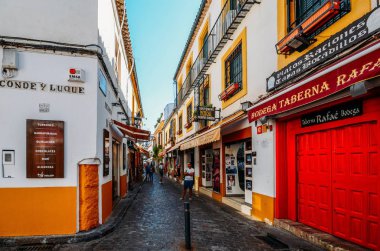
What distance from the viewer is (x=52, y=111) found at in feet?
23.0

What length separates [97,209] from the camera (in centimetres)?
734

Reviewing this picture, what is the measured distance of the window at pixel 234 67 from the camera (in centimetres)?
1082

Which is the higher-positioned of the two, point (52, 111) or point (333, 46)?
point (333, 46)

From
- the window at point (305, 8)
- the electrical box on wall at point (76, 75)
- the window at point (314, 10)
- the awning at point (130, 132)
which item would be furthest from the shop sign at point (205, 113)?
the electrical box on wall at point (76, 75)

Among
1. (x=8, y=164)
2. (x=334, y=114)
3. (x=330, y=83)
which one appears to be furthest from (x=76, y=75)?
(x=334, y=114)

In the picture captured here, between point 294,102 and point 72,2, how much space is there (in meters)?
5.79

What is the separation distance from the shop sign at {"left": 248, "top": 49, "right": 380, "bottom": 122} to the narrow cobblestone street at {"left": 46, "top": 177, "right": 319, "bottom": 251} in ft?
9.33

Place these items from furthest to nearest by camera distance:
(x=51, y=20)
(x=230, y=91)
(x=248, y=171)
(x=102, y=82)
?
(x=230, y=91) < (x=248, y=171) < (x=102, y=82) < (x=51, y=20)

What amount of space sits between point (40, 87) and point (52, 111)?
0.62m

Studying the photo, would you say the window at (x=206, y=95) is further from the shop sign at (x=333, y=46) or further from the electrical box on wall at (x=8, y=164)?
the electrical box on wall at (x=8, y=164)

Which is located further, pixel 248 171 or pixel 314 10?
pixel 248 171

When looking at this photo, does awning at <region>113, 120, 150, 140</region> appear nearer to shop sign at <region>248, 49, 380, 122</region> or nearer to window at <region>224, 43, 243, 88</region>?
window at <region>224, 43, 243, 88</region>

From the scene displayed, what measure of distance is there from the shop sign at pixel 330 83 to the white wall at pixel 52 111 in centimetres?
438

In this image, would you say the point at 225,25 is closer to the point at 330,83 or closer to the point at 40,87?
the point at 40,87
